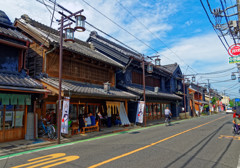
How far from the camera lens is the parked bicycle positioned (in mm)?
11266

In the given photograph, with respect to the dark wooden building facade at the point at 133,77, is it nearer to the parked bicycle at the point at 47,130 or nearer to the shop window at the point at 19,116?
the parked bicycle at the point at 47,130

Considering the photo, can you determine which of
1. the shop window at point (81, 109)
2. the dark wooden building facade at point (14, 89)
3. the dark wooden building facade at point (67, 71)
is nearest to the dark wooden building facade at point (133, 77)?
the dark wooden building facade at point (67, 71)

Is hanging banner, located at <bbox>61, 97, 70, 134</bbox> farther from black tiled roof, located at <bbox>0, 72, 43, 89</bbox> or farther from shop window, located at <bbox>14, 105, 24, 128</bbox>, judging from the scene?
shop window, located at <bbox>14, 105, 24, 128</bbox>

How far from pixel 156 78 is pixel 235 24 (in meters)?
18.3

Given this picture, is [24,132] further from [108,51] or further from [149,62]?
[149,62]

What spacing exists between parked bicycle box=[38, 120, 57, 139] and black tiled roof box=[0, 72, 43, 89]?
2.56 meters

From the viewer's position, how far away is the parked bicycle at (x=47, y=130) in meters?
11.3

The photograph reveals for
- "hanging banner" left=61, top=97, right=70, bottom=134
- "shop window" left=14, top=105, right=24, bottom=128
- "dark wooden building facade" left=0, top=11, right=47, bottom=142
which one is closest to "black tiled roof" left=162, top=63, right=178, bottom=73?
"hanging banner" left=61, top=97, right=70, bottom=134

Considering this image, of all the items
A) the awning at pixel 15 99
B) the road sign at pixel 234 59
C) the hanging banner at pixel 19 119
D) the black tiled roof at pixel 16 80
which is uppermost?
the road sign at pixel 234 59

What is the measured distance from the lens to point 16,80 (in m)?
10.5

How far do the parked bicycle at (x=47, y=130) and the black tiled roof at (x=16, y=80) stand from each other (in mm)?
2561

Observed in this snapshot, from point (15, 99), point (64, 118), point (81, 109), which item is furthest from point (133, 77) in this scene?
Result: point (15, 99)

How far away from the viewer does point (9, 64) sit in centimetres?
1138

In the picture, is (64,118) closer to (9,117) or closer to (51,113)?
(51,113)
